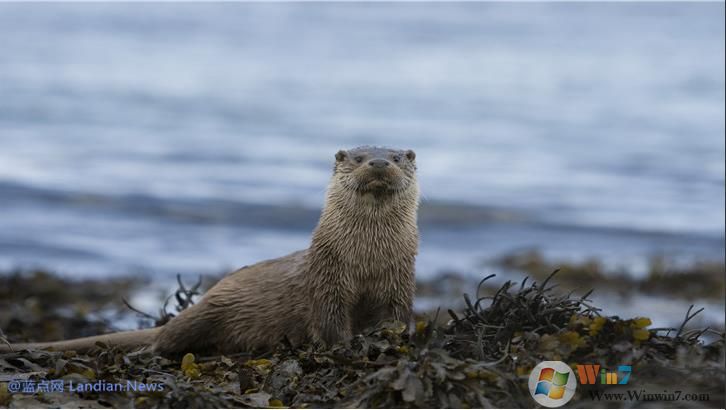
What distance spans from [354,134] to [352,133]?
133mm

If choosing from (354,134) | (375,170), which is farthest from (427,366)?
(354,134)

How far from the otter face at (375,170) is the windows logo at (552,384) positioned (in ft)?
4.28

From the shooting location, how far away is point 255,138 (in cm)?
1970

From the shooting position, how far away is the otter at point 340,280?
197 inches

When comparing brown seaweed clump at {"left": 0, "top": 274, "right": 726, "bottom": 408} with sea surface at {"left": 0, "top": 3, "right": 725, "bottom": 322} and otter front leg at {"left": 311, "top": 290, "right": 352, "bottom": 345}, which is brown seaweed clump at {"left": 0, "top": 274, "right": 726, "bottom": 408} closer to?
otter front leg at {"left": 311, "top": 290, "right": 352, "bottom": 345}

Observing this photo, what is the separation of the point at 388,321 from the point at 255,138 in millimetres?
15061

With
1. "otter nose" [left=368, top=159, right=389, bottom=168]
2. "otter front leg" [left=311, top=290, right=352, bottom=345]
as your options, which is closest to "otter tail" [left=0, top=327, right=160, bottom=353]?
"otter front leg" [left=311, top=290, right=352, bottom=345]

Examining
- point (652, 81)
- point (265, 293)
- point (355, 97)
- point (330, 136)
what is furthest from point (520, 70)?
point (265, 293)

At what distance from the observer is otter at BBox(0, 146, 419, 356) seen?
502 centimetres

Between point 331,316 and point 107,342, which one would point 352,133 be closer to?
point 107,342

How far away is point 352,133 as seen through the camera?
20.0 meters

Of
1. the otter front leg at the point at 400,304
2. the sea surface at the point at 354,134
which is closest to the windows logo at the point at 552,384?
the otter front leg at the point at 400,304

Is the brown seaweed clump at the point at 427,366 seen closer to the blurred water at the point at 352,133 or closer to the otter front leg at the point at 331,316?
the otter front leg at the point at 331,316

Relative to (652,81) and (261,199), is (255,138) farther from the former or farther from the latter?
(652,81)
